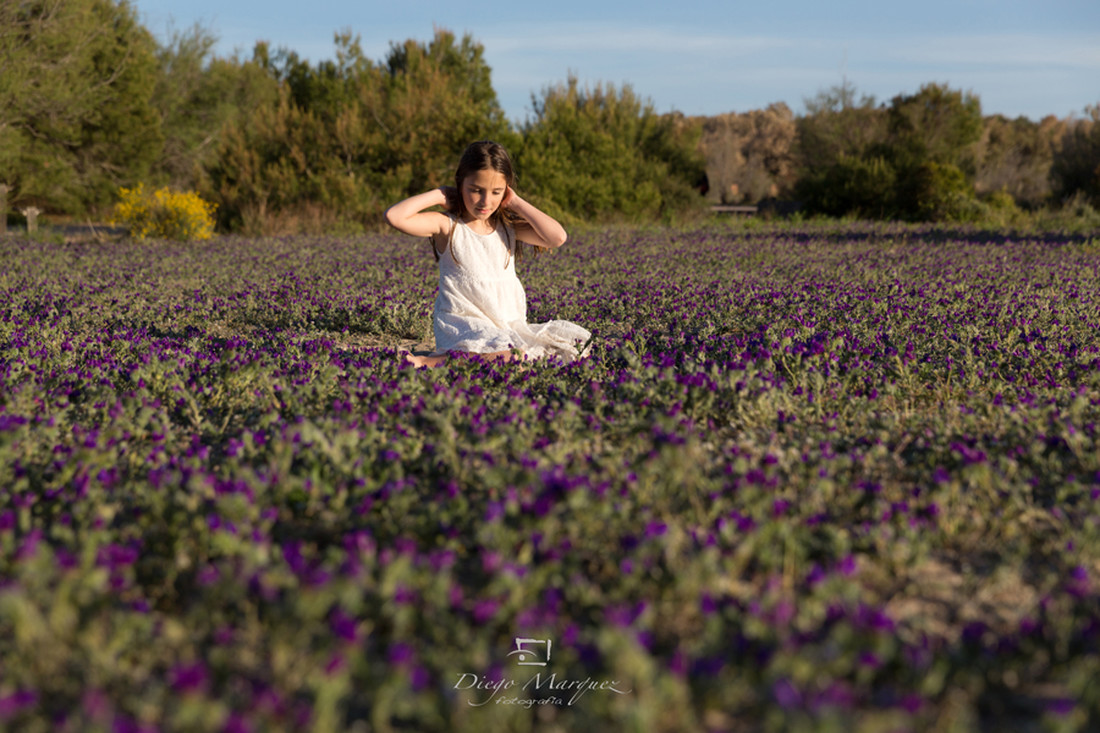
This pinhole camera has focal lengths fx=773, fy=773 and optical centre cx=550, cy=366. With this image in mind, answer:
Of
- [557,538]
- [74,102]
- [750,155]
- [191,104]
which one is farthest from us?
[750,155]

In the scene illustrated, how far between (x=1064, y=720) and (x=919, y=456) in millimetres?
1867

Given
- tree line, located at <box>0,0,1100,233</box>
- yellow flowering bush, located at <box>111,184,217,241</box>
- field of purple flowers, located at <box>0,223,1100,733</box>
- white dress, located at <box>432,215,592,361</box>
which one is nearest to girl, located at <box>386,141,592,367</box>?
white dress, located at <box>432,215,592,361</box>

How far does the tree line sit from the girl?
15.6 m

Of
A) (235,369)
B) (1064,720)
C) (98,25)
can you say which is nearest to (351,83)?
(98,25)

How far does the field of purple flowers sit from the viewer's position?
1.81 metres

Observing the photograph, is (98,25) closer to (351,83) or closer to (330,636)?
(351,83)

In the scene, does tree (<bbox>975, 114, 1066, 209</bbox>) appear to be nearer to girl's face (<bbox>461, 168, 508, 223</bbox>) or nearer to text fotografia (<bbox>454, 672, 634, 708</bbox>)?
girl's face (<bbox>461, 168, 508, 223</bbox>)

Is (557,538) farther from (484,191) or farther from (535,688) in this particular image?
(484,191)

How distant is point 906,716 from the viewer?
1.65m

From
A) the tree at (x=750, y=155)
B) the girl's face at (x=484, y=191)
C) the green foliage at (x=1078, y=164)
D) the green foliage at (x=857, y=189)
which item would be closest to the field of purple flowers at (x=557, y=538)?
the girl's face at (x=484, y=191)

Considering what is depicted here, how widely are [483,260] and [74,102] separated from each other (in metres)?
24.3

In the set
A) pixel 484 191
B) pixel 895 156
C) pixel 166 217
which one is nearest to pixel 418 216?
pixel 484 191

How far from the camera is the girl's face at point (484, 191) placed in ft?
16.4

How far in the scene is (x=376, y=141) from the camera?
2248 centimetres
